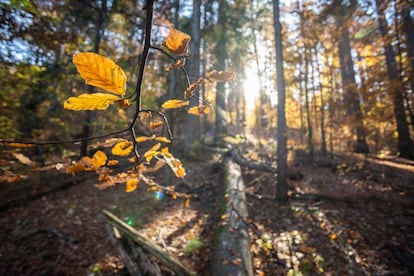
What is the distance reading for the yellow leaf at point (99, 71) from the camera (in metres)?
0.56

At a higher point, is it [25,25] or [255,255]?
[25,25]

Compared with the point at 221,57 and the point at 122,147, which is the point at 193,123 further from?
the point at 122,147

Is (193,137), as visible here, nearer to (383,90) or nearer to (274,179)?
(274,179)

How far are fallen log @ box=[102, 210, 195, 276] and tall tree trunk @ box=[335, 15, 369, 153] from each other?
813cm

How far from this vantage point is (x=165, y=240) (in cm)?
390

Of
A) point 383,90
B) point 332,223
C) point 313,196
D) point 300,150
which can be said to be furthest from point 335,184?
point 300,150

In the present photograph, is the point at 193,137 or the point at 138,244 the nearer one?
the point at 138,244

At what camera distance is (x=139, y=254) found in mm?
3047

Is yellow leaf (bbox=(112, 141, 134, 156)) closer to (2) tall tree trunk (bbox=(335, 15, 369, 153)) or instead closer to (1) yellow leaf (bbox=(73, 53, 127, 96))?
(1) yellow leaf (bbox=(73, 53, 127, 96))

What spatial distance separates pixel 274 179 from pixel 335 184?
5.83ft

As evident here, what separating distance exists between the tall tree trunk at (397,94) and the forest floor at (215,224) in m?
2.21

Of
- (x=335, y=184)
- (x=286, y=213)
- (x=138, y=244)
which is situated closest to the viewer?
(x=138, y=244)

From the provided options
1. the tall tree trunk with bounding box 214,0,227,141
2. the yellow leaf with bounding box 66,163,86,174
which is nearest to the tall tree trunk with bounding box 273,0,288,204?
the yellow leaf with bounding box 66,163,86,174

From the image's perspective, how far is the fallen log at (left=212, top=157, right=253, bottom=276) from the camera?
2729 millimetres
